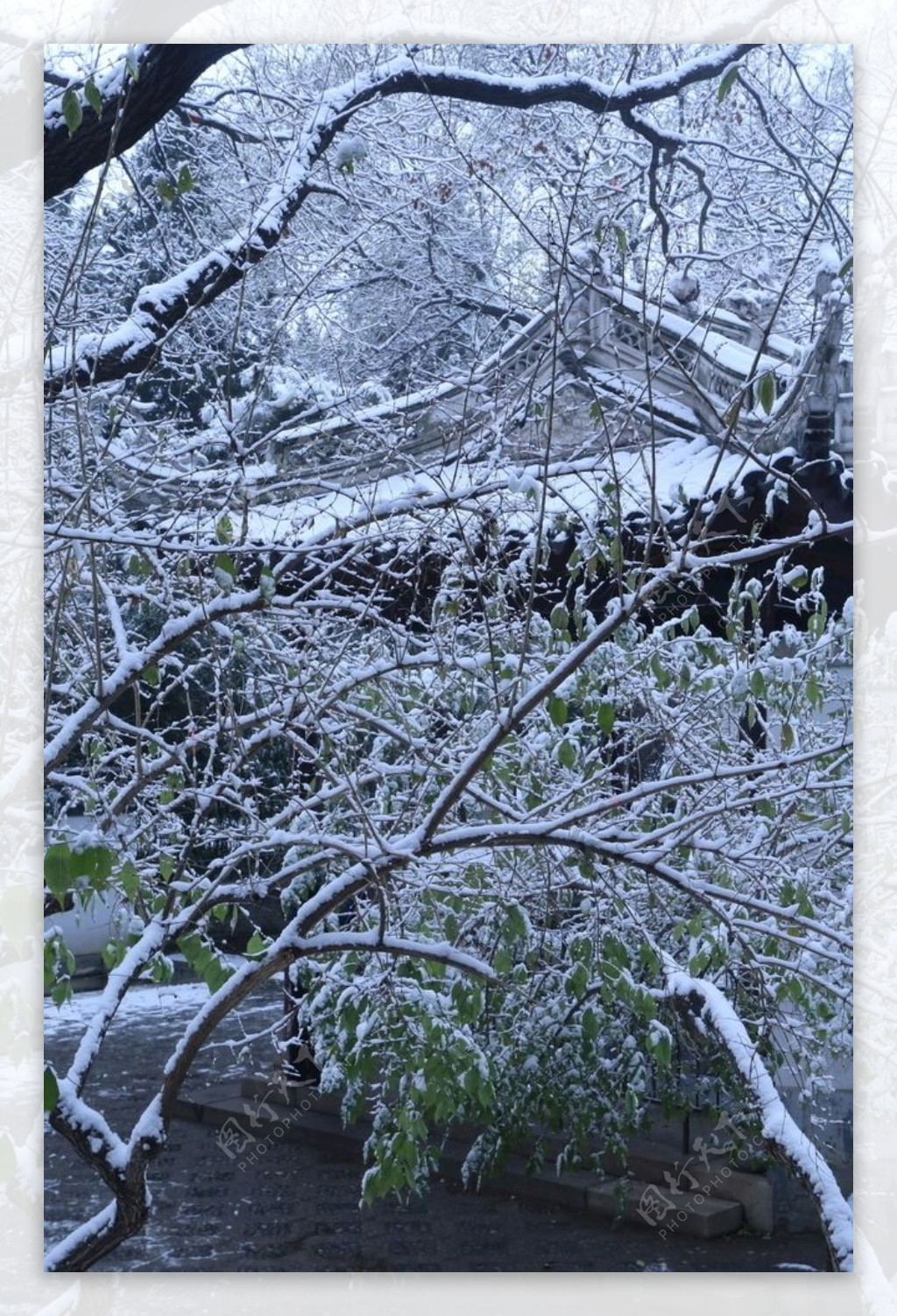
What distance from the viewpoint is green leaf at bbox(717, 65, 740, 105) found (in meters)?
2.30

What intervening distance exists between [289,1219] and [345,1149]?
0.53 ft

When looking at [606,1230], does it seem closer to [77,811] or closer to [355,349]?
[77,811]

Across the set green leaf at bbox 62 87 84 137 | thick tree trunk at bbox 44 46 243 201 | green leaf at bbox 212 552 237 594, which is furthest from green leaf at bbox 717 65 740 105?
green leaf at bbox 212 552 237 594

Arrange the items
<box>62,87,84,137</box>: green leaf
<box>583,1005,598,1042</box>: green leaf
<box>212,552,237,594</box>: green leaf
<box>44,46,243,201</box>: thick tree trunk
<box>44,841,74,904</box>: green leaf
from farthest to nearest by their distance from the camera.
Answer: <box>583,1005,598,1042</box>: green leaf, <box>44,46,243,201</box>: thick tree trunk, <box>62,87,84,137</box>: green leaf, <box>212,552,237,594</box>: green leaf, <box>44,841,74,904</box>: green leaf

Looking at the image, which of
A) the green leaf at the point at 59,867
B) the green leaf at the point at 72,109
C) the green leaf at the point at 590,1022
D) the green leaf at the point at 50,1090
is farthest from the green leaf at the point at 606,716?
the green leaf at the point at 72,109

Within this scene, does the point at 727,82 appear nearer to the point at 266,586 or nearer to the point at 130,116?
the point at 130,116

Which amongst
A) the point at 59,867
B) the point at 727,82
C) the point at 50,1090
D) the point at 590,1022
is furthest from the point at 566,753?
the point at 727,82

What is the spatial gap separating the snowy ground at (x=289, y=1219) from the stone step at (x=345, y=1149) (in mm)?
20

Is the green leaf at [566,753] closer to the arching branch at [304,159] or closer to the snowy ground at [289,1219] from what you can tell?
the snowy ground at [289,1219]

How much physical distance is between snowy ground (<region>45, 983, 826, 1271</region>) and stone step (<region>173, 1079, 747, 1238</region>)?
0.02 metres

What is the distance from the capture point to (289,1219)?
98.4 inches

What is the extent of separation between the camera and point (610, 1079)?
2.55 m

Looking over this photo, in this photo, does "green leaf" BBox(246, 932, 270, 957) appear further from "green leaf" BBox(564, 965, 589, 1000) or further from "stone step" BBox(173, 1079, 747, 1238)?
"green leaf" BBox(564, 965, 589, 1000)

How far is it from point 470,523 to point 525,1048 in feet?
3.07
